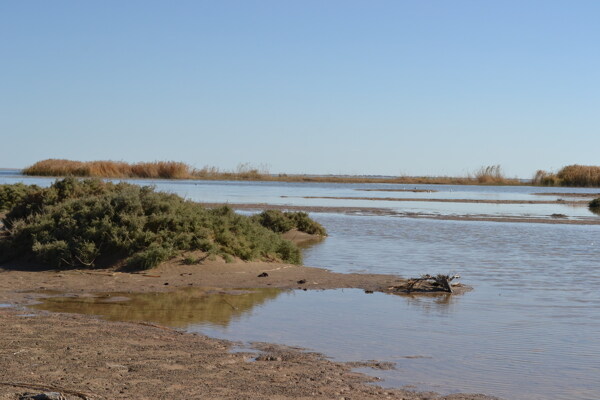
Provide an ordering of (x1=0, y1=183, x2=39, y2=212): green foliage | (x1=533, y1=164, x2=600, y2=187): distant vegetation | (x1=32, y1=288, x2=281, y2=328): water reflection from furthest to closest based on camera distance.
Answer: (x1=533, y1=164, x2=600, y2=187): distant vegetation, (x1=0, y1=183, x2=39, y2=212): green foliage, (x1=32, y1=288, x2=281, y2=328): water reflection

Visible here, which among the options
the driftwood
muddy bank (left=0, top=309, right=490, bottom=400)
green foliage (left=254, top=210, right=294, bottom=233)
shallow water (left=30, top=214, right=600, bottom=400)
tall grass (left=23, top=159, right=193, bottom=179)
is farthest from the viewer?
tall grass (left=23, top=159, right=193, bottom=179)

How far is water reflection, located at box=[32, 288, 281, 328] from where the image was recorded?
1127cm

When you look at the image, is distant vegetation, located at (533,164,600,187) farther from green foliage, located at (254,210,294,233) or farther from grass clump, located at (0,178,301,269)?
grass clump, located at (0,178,301,269)

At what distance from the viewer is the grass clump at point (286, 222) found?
85.7 ft

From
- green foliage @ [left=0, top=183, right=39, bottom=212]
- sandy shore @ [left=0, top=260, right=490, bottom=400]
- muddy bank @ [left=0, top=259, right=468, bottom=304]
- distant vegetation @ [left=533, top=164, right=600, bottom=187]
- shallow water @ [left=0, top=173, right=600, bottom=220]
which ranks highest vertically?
distant vegetation @ [left=533, top=164, right=600, bottom=187]

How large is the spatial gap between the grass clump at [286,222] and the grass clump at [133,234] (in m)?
7.37

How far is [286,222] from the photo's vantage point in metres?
26.5

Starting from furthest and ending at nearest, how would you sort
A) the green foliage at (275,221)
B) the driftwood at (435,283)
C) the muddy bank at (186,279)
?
the green foliage at (275,221) → the driftwood at (435,283) → the muddy bank at (186,279)

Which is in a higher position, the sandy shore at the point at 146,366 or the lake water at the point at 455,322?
the sandy shore at the point at 146,366

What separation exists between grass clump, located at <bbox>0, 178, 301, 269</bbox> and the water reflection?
2.53 meters

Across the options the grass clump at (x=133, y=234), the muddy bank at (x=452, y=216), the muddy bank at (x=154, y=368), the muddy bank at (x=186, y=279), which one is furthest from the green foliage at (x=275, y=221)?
the muddy bank at (x=154, y=368)

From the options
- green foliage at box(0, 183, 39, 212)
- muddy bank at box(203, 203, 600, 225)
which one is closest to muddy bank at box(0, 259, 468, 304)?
green foliage at box(0, 183, 39, 212)

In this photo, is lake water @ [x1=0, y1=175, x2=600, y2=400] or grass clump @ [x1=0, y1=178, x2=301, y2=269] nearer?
lake water @ [x1=0, y1=175, x2=600, y2=400]

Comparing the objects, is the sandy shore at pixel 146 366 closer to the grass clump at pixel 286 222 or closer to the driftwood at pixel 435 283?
the driftwood at pixel 435 283
